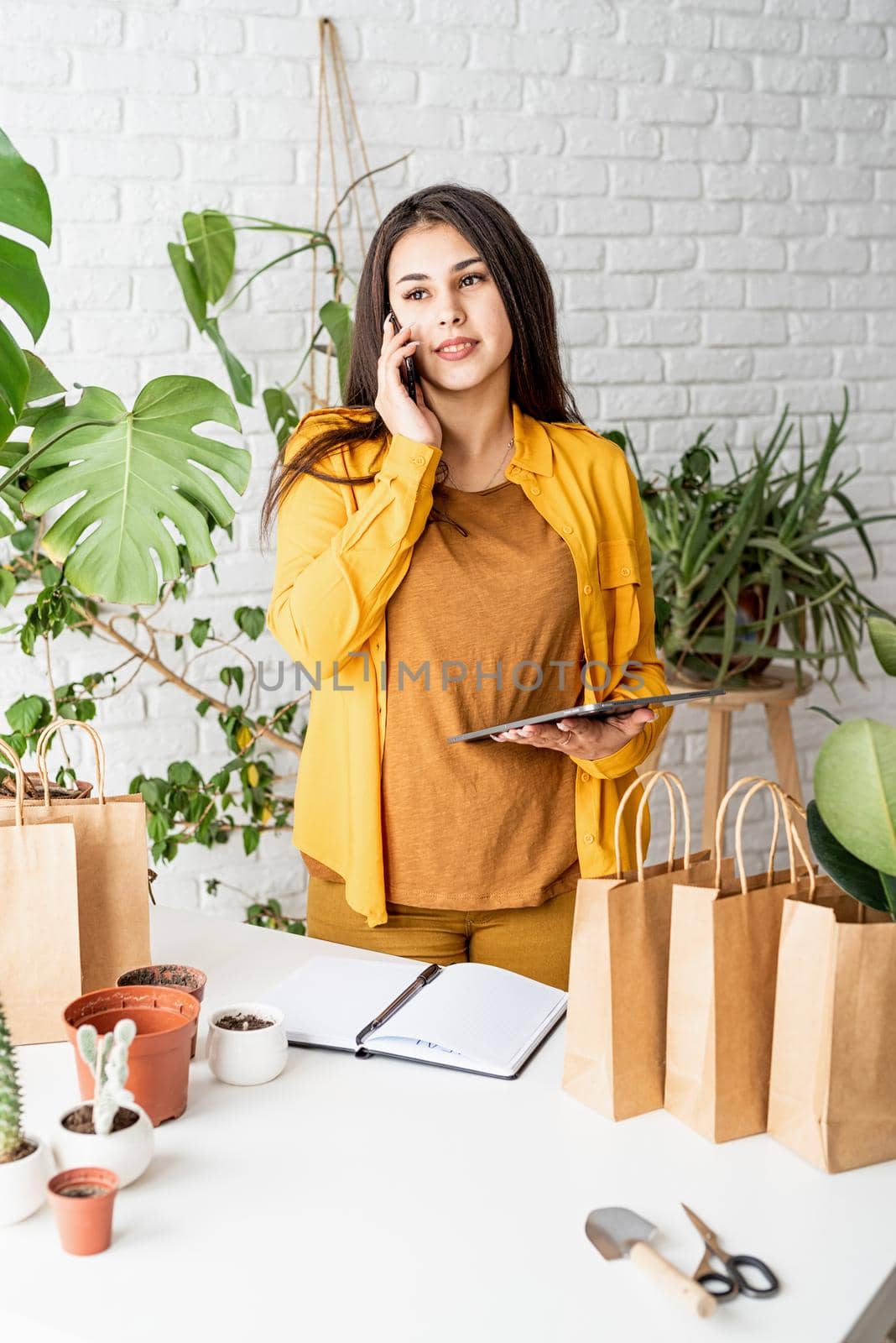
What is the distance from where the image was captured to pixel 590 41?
109 inches

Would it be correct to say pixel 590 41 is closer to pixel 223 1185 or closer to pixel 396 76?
pixel 396 76

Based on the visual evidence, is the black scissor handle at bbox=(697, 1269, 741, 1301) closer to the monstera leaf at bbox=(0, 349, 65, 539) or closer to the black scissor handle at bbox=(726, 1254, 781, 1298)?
the black scissor handle at bbox=(726, 1254, 781, 1298)

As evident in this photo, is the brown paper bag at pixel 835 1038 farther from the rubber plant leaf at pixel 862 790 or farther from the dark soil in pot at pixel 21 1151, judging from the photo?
the dark soil in pot at pixel 21 1151

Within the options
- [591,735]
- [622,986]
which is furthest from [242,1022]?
[591,735]

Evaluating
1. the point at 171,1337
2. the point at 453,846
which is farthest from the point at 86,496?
the point at 171,1337

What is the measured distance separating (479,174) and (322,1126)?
221 cm

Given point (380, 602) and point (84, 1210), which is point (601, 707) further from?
point (84, 1210)

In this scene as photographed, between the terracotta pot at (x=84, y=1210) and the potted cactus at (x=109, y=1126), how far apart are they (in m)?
0.04

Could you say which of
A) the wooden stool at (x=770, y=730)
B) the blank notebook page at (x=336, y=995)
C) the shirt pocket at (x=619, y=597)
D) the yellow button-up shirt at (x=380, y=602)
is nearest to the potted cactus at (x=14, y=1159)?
the blank notebook page at (x=336, y=995)

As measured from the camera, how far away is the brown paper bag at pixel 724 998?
103cm

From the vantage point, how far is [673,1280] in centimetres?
85

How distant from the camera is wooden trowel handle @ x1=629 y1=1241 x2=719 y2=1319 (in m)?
0.83

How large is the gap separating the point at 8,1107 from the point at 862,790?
69cm

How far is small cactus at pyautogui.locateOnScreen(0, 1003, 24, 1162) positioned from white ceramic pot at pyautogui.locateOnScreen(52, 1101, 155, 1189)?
3 centimetres
